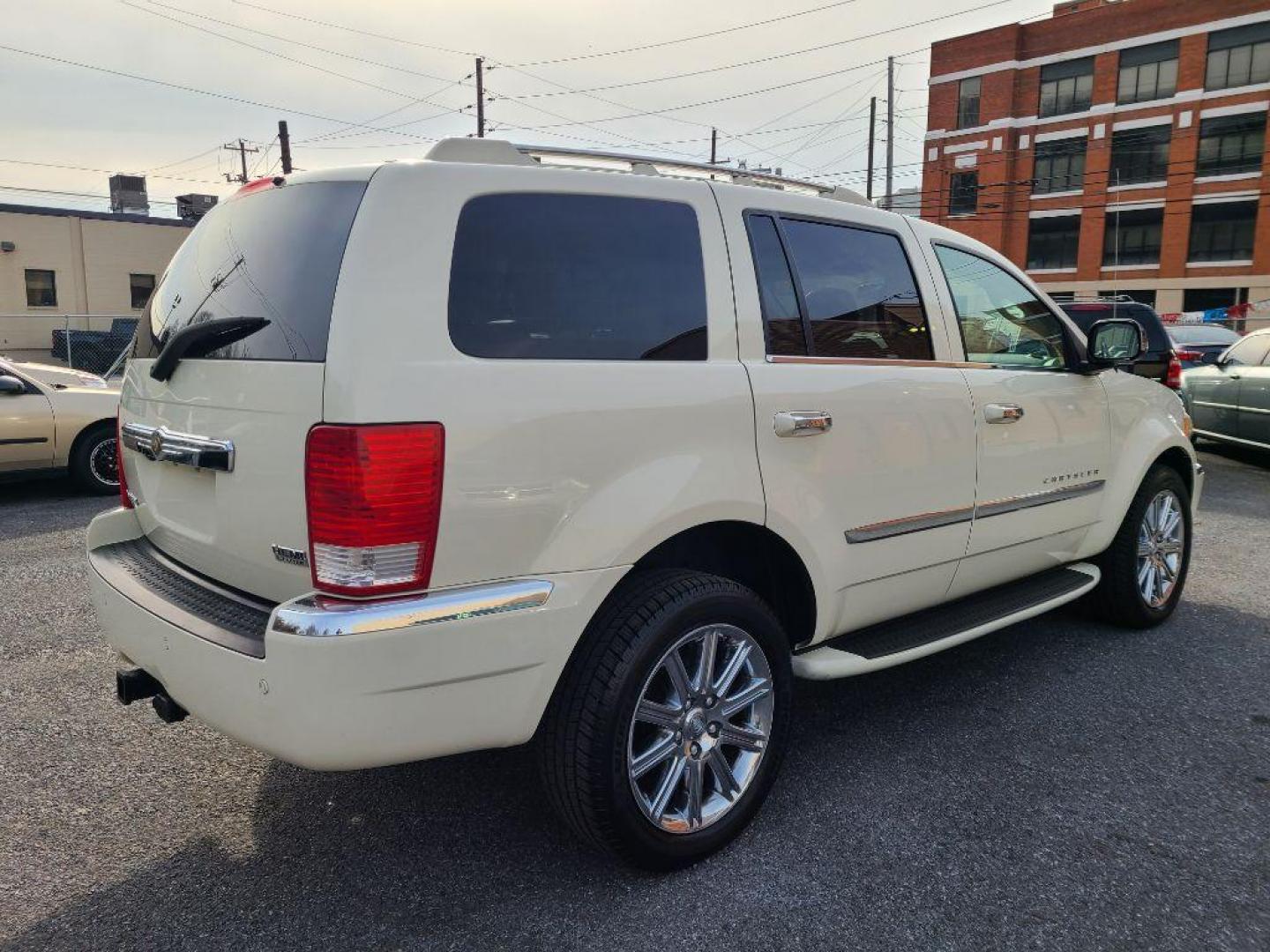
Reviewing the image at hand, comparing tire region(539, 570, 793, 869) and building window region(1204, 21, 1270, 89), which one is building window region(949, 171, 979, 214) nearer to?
building window region(1204, 21, 1270, 89)

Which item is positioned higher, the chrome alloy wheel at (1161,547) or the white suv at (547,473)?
the white suv at (547,473)

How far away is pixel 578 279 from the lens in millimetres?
2471

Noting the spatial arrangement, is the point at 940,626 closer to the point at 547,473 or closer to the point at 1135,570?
the point at 1135,570

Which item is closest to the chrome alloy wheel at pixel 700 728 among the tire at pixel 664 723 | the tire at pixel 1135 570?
the tire at pixel 664 723

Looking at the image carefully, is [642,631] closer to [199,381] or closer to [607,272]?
[607,272]

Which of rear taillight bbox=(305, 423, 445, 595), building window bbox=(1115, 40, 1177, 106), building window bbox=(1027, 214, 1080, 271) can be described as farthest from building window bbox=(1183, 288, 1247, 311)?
rear taillight bbox=(305, 423, 445, 595)

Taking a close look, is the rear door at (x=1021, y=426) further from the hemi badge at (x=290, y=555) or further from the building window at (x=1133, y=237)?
the building window at (x=1133, y=237)

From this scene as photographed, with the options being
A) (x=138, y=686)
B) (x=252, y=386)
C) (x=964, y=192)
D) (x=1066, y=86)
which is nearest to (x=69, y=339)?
(x=138, y=686)

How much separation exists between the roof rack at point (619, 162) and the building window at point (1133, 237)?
4280 cm

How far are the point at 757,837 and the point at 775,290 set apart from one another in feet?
5.52

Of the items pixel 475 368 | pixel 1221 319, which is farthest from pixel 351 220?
pixel 1221 319

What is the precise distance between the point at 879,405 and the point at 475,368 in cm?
148

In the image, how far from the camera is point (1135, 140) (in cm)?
4022

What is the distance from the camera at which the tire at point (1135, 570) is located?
14.7 feet
